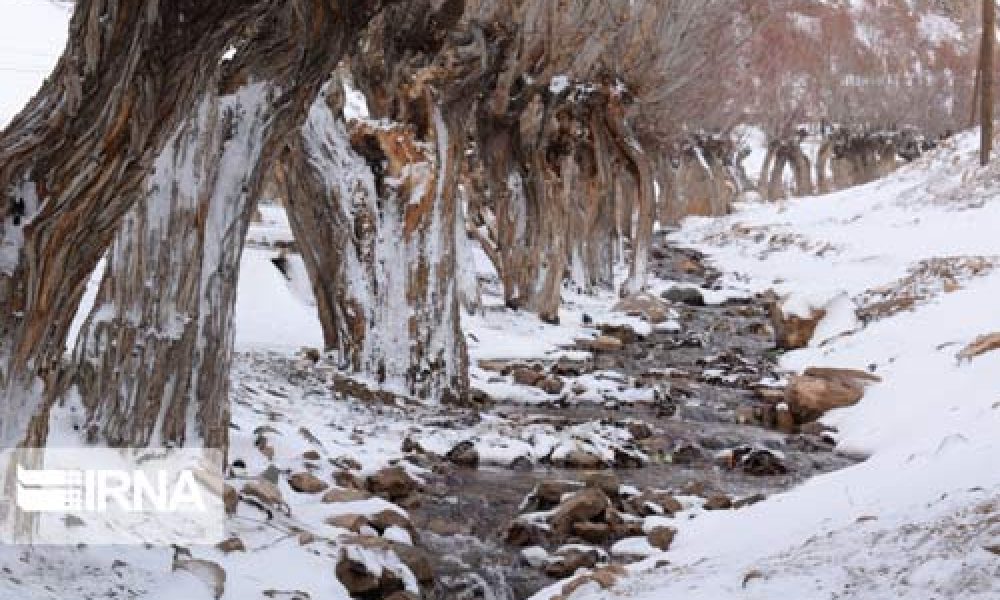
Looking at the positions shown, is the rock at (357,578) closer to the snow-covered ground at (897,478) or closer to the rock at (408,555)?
the rock at (408,555)

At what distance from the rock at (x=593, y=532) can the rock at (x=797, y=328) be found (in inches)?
381

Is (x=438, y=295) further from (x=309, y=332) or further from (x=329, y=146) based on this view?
(x=309, y=332)

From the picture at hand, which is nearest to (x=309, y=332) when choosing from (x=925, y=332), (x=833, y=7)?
(x=925, y=332)

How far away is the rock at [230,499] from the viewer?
16.4ft

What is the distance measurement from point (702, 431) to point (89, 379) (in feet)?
19.8

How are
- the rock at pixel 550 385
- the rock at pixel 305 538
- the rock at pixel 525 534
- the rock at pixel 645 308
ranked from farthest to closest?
the rock at pixel 645 308 → the rock at pixel 550 385 → the rock at pixel 525 534 → the rock at pixel 305 538

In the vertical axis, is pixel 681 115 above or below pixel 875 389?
above

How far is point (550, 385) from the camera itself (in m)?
11.5

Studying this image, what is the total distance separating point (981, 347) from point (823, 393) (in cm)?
161

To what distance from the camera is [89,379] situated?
522 cm

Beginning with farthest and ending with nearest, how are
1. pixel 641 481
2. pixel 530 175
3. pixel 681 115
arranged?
1. pixel 681 115
2. pixel 530 175
3. pixel 641 481

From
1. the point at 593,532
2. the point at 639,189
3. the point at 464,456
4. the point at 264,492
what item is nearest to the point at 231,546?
the point at 264,492

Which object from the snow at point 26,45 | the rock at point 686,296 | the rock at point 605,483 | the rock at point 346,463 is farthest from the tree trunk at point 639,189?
the rock at point 346,463

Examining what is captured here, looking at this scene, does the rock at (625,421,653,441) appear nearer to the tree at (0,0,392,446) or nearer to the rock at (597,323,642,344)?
the tree at (0,0,392,446)
